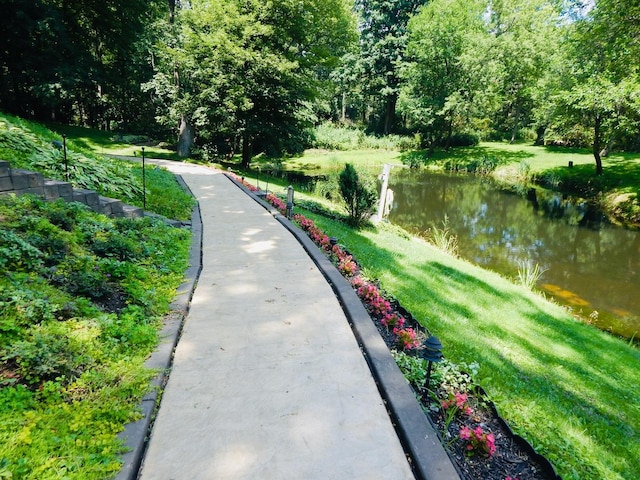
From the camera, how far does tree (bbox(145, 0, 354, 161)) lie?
1722cm

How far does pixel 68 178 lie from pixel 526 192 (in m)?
22.9

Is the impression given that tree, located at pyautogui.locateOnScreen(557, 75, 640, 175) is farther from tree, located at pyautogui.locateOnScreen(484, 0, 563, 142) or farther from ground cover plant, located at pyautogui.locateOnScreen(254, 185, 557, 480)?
ground cover plant, located at pyautogui.locateOnScreen(254, 185, 557, 480)

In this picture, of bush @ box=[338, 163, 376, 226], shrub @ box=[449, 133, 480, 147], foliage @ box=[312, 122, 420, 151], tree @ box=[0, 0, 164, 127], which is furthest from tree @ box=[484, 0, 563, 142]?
tree @ box=[0, 0, 164, 127]

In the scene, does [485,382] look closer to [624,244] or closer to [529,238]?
[529,238]

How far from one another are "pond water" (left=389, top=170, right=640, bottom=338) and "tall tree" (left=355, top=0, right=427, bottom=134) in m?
19.9

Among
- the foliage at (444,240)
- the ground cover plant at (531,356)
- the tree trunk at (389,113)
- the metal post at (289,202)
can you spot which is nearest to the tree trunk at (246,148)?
the foliage at (444,240)

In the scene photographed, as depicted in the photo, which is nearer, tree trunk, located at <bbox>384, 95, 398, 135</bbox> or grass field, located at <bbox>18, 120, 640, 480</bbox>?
grass field, located at <bbox>18, 120, 640, 480</bbox>

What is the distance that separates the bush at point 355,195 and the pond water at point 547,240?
12.2 ft

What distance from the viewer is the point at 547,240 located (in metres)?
13.7

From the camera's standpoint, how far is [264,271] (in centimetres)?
547

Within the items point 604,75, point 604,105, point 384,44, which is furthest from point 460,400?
point 384,44

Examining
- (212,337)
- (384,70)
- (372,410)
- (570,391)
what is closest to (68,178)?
(212,337)

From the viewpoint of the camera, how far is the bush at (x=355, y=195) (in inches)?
407

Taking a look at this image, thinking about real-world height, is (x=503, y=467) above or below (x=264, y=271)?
below
